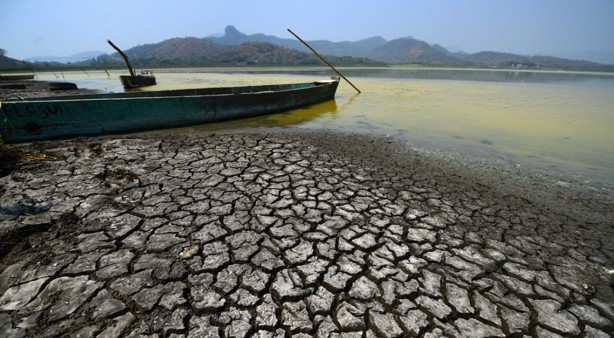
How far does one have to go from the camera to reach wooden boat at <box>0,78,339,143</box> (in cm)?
496

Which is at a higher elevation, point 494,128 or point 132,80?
point 132,80

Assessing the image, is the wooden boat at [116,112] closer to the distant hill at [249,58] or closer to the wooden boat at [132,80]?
the wooden boat at [132,80]

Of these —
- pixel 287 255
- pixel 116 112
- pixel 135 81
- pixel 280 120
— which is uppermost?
pixel 135 81

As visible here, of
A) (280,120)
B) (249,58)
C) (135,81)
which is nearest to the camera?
(280,120)

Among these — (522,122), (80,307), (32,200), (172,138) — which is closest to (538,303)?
(80,307)

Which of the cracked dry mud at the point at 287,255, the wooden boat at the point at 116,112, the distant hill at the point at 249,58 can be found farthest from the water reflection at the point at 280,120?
the distant hill at the point at 249,58

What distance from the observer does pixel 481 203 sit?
363 centimetres

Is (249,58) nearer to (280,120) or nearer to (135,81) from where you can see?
(135,81)

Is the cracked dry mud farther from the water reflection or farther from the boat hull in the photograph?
the boat hull

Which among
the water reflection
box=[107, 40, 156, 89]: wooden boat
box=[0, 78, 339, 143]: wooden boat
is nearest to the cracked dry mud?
box=[0, 78, 339, 143]: wooden boat

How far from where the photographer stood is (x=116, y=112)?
5.92 metres

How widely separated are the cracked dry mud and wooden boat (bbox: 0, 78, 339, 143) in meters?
1.53

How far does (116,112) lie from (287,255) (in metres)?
5.42

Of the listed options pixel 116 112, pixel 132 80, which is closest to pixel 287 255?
pixel 116 112
